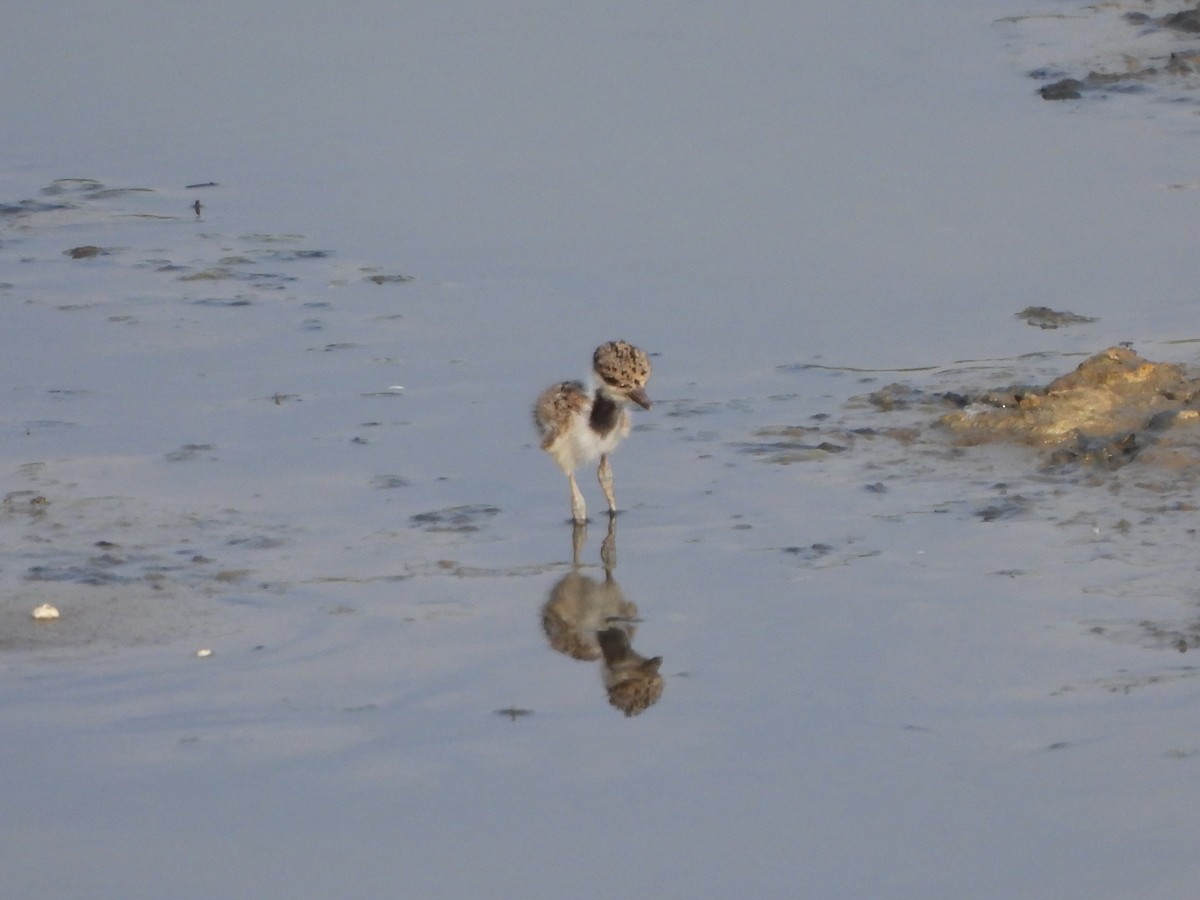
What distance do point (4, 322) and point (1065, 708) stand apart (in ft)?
21.3

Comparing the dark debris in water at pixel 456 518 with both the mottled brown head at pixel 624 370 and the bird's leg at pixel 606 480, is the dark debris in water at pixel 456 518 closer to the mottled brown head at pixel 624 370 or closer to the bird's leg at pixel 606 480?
the bird's leg at pixel 606 480

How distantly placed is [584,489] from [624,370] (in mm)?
855

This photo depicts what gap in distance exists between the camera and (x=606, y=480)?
8273 millimetres

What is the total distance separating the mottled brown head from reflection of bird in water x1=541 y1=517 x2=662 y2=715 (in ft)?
2.20

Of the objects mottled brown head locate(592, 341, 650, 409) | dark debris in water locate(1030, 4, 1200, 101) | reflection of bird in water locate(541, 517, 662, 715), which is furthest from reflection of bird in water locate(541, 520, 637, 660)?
dark debris in water locate(1030, 4, 1200, 101)

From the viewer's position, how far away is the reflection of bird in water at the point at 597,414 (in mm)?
8164

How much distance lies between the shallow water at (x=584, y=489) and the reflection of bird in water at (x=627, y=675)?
82mm

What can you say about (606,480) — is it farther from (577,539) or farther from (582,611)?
(582,611)

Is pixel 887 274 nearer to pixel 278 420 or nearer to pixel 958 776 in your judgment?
pixel 278 420

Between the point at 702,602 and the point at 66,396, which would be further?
the point at 66,396

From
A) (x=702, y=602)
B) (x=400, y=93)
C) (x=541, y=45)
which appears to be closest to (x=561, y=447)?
(x=702, y=602)

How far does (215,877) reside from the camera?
5.45m

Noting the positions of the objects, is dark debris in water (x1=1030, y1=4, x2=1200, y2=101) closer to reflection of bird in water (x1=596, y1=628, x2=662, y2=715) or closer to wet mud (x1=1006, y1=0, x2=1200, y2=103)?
wet mud (x1=1006, y1=0, x2=1200, y2=103)

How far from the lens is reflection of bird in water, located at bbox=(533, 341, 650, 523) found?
8.16 metres
